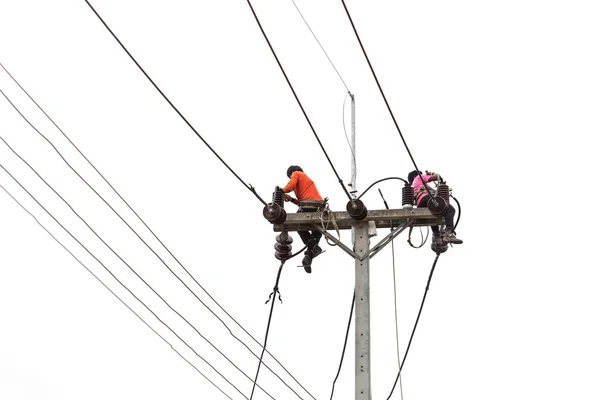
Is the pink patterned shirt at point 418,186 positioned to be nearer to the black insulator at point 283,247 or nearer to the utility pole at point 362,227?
the utility pole at point 362,227

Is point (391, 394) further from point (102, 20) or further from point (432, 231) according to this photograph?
point (102, 20)

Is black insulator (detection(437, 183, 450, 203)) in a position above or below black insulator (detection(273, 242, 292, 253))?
above

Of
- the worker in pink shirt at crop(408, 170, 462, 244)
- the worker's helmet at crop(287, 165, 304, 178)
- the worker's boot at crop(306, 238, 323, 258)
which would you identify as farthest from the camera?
the worker's helmet at crop(287, 165, 304, 178)

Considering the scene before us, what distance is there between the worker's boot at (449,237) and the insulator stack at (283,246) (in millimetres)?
1967

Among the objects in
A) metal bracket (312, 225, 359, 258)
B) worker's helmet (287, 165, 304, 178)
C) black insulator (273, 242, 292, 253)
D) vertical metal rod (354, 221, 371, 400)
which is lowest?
vertical metal rod (354, 221, 371, 400)

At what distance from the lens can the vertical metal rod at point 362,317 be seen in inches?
420

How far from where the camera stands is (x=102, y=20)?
7410 mm

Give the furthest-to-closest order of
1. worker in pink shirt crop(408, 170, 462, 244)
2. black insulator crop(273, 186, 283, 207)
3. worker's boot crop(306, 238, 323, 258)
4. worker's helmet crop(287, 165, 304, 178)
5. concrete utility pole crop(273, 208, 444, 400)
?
worker's helmet crop(287, 165, 304, 178), worker's boot crop(306, 238, 323, 258), worker in pink shirt crop(408, 170, 462, 244), black insulator crop(273, 186, 283, 207), concrete utility pole crop(273, 208, 444, 400)

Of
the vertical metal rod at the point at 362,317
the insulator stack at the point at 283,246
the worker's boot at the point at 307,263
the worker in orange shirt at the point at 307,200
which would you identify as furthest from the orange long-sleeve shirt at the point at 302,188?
the vertical metal rod at the point at 362,317

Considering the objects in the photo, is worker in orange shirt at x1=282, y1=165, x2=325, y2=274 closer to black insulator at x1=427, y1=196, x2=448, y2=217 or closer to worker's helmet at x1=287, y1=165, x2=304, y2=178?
worker's helmet at x1=287, y1=165, x2=304, y2=178

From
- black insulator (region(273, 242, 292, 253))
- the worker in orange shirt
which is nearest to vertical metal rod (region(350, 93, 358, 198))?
the worker in orange shirt

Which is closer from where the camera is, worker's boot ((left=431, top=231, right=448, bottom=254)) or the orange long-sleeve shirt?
the orange long-sleeve shirt

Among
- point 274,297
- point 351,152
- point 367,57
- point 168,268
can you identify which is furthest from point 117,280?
point 367,57

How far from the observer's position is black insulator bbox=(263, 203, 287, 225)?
37.4 feet
